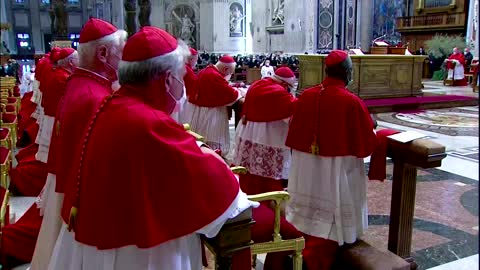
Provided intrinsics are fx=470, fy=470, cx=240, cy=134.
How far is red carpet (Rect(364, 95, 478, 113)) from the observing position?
11.6 metres

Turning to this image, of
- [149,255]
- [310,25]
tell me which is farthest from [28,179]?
[310,25]

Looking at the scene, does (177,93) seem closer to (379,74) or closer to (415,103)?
(415,103)

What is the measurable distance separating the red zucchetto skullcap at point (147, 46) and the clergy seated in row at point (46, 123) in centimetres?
246

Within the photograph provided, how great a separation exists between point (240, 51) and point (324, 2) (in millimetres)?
8357

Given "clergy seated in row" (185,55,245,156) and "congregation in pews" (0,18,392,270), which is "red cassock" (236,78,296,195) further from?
"clergy seated in row" (185,55,245,156)

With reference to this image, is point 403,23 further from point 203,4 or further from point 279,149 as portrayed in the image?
point 279,149

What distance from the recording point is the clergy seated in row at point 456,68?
1672 cm

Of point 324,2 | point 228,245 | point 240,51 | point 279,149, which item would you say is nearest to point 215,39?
point 240,51

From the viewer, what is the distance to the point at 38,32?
110 feet

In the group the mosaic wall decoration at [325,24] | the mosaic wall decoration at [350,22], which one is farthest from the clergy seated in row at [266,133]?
the mosaic wall decoration at [350,22]

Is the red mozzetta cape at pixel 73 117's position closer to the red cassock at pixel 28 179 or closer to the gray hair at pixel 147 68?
the gray hair at pixel 147 68

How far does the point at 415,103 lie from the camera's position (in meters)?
12.1

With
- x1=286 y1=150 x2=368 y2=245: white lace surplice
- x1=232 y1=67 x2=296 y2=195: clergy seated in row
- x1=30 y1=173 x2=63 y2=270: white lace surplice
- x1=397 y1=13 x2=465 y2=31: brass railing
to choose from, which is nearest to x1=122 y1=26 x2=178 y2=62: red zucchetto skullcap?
x1=30 y1=173 x2=63 y2=270: white lace surplice

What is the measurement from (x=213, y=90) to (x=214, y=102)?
15 cm
